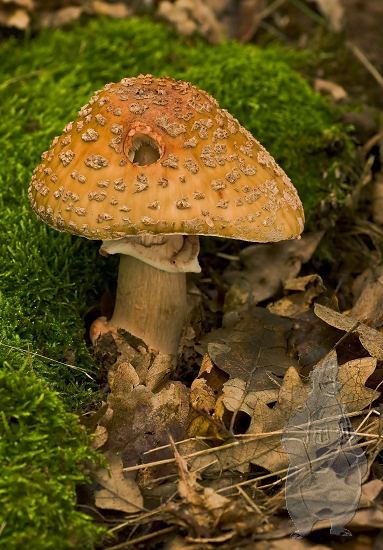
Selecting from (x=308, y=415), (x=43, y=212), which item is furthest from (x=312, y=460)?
(x=43, y=212)

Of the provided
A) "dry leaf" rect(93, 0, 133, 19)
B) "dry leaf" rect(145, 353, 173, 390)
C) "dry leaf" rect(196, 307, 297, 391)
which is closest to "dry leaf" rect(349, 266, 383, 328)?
"dry leaf" rect(196, 307, 297, 391)

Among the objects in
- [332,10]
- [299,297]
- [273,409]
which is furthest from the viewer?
[332,10]

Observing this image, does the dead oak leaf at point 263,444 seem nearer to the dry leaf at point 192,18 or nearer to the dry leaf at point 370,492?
the dry leaf at point 370,492

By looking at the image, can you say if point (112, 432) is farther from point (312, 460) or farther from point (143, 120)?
point (143, 120)

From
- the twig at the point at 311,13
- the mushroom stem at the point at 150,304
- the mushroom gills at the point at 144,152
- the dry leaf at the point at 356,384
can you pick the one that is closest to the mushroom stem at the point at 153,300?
the mushroom stem at the point at 150,304

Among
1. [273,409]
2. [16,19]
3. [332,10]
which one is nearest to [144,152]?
[273,409]

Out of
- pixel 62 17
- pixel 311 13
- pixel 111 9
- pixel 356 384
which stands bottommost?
pixel 356 384

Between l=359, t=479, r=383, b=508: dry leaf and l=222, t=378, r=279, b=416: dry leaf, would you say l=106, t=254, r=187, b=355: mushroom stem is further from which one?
l=359, t=479, r=383, b=508: dry leaf

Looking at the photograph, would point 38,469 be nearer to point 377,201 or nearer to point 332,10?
point 377,201
